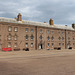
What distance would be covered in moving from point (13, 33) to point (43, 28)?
1477 cm

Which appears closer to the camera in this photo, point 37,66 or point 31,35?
point 37,66

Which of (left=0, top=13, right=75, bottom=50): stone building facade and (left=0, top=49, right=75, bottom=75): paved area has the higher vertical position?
(left=0, top=13, right=75, bottom=50): stone building facade

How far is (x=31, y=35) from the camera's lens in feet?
160

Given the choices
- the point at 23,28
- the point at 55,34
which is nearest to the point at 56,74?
the point at 23,28

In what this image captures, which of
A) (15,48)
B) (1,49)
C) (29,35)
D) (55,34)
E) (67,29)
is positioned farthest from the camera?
(67,29)

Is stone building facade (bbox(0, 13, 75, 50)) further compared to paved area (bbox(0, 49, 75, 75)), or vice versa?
stone building facade (bbox(0, 13, 75, 50))

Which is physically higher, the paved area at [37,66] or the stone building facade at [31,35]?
the stone building facade at [31,35]

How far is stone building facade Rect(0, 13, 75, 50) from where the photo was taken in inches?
1710

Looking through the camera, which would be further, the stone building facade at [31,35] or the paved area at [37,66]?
the stone building facade at [31,35]

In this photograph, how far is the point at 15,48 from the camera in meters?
44.7

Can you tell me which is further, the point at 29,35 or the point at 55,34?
the point at 55,34

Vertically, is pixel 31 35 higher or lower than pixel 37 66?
higher

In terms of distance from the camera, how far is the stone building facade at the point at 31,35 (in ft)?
143

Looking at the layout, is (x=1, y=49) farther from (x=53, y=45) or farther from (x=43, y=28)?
(x=53, y=45)
